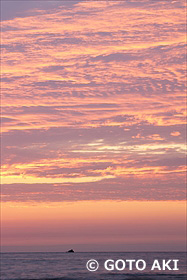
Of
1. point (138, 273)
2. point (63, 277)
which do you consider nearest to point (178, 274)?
point (138, 273)

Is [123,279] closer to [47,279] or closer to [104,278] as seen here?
[104,278]

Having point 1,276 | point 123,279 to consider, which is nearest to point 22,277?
point 1,276

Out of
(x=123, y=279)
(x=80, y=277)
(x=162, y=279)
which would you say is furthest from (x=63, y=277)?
(x=162, y=279)

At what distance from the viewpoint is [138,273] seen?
324 ft

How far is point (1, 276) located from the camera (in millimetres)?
91312

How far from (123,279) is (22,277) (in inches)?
692

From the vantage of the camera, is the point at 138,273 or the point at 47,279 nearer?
the point at 47,279

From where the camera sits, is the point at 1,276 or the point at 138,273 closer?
the point at 1,276

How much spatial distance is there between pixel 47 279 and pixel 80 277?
7257mm

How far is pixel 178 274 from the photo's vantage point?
312 ft

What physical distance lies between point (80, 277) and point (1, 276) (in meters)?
14.1

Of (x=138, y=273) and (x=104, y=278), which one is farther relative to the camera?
(x=138, y=273)

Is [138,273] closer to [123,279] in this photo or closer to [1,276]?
[123,279]

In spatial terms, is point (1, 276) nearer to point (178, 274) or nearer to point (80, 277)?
point (80, 277)
